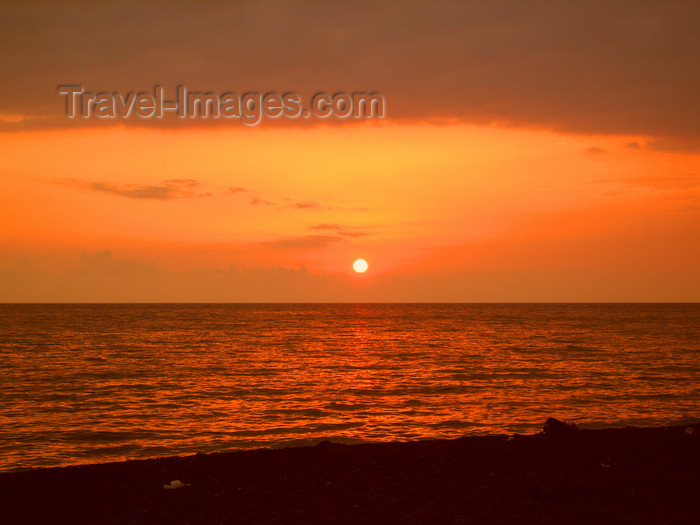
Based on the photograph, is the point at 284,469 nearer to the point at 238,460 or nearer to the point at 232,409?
the point at 238,460

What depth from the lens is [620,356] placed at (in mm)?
50438

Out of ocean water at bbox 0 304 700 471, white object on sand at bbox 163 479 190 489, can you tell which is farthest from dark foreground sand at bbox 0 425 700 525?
ocean water at bbox 0 304 700 471

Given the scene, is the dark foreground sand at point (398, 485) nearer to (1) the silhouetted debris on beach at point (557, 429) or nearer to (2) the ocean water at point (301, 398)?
(1) the silhouetted debris on beach at point (557, 429)

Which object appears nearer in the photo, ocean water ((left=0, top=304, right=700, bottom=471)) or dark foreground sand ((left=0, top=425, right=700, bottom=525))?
dark foreground sand ((left=0, top=425, right=700, bottom=525))

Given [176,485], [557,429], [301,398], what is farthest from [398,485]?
[301,398]

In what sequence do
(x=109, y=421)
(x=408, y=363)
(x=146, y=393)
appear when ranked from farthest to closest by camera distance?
1. (x=408, y=363)
2. (x=146, y=393)
3. (x=109, y=421)

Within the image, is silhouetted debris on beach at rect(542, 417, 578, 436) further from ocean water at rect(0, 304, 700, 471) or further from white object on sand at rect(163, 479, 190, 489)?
white object on sand at rect(163, 479, 190, 489)

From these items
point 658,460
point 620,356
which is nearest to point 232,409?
point 658,460

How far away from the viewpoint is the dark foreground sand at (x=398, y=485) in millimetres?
9359

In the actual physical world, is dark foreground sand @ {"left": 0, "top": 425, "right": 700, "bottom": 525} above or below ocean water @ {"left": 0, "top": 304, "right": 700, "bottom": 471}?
above

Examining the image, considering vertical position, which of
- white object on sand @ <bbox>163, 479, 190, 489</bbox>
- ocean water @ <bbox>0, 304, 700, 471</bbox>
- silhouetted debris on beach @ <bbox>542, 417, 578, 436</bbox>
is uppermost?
silhouetted debris on beach @ <bbox>542, 417, 578, 436</bbox>

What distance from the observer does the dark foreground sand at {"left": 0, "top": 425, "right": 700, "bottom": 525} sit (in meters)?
9.36

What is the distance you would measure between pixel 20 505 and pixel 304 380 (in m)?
25.1

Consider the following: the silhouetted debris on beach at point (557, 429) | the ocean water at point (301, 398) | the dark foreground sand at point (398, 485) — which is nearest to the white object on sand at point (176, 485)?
the dark foreground sand at point (398, 485)
